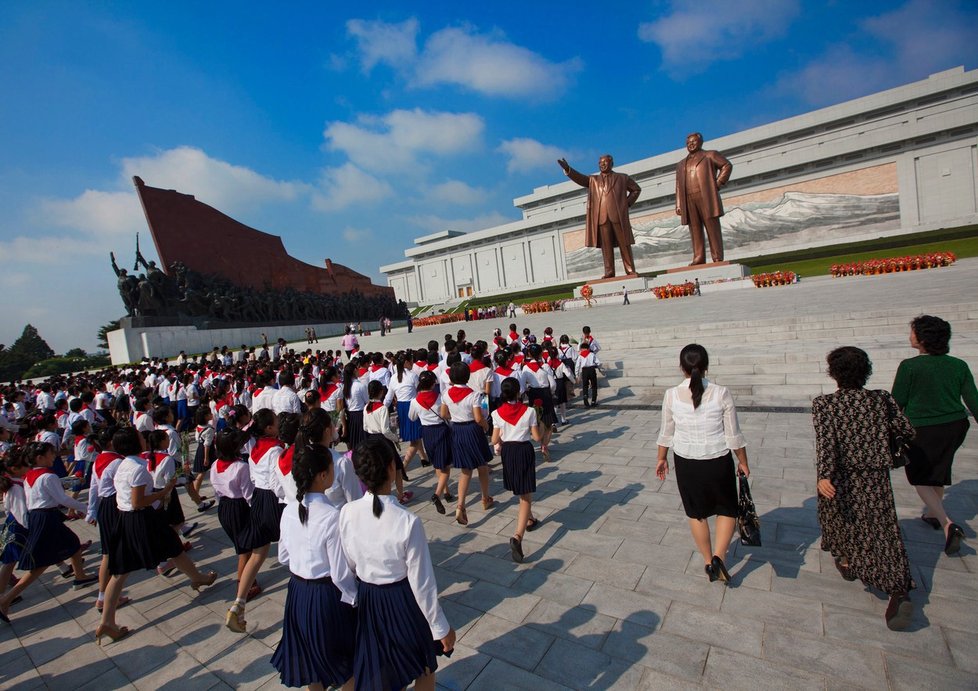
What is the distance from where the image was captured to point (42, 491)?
3.57m

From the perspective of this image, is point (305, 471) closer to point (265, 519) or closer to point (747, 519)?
point (265, 519)

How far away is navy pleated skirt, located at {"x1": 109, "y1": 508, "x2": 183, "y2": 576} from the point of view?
3.17 metres

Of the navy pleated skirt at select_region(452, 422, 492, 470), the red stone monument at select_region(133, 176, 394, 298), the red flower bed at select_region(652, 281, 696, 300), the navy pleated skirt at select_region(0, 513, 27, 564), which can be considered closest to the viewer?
the navy pleated skirt at select_region(0, 513, 27, 564)

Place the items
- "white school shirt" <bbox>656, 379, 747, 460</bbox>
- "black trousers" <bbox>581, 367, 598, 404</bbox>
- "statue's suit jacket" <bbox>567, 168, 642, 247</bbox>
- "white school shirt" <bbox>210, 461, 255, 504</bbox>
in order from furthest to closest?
"statue's suit jacket" <bbox>567, 168, 642, 247</bbox> → "black trousers" <bbox>581, 367, 598, 404</bbox> → "white school shirt" <bbox>210, 461, 255, 504</bbox> → "white school shirt" <bbox>656, 379, 747, 460</bbox>

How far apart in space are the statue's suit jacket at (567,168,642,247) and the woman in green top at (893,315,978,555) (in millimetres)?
17488

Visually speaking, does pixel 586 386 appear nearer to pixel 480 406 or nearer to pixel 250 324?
pixel 480 406

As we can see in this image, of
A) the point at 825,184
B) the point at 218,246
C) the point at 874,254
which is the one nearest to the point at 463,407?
the point at 218,246

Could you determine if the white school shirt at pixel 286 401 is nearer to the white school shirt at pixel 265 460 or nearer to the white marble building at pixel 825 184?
the white school shirt at pixel 265 460

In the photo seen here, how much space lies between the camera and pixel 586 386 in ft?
27.0

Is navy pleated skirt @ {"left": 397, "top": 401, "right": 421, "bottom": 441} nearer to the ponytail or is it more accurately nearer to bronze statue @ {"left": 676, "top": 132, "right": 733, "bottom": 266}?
the ponytail

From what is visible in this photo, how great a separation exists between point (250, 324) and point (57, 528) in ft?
73.9

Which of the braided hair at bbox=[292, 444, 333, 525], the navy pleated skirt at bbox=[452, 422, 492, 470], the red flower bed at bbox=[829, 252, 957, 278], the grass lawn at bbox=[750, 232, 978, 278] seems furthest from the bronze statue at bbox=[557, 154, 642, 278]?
the braided hair at bbox=[292, 444, 333, 525]

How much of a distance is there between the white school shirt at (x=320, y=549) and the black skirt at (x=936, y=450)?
3.49 metres

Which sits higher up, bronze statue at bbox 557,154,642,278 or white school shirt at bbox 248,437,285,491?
bronze statue at bbox 557,154,642,278
